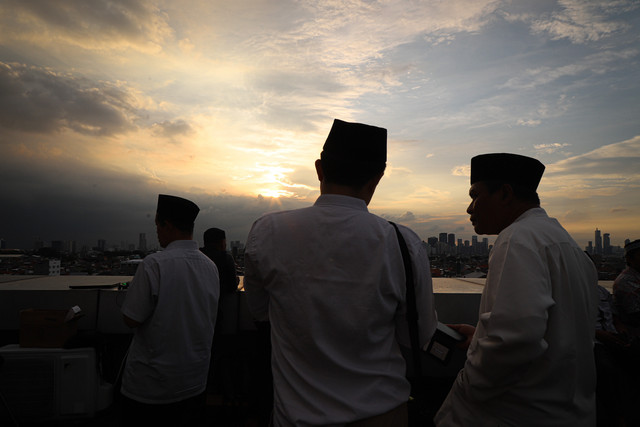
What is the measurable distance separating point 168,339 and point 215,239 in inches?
101

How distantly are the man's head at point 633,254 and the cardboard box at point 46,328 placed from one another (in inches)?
236

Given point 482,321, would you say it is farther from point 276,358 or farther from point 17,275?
point 17,275

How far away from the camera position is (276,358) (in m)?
1.28

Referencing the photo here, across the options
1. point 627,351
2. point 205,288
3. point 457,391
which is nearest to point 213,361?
point 205,288

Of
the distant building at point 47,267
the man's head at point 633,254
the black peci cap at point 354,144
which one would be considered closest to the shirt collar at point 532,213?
the black peci cap at point 354,144

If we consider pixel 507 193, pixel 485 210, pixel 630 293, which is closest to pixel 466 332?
pixel 485 210

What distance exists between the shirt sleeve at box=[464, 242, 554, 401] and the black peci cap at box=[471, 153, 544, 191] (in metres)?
0.48

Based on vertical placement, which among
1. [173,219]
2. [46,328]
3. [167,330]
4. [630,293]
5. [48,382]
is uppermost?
[173,219]

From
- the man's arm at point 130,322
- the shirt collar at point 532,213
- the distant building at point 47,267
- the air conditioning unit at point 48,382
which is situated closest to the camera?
the shirt collar at point 532,213

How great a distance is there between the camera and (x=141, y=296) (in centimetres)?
225

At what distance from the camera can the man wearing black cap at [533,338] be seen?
135 centimetres

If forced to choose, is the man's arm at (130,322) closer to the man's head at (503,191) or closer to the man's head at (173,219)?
the man's head at (173,219)

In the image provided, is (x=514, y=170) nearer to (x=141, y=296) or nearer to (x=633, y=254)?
(x=141, y=296)

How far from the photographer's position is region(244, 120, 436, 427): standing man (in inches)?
45.5
